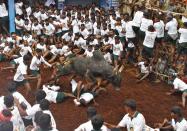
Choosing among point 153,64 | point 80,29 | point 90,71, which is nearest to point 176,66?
point 153,64

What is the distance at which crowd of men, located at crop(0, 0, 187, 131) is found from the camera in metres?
11.5

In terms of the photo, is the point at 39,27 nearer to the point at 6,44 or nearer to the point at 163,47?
the point at 6,44

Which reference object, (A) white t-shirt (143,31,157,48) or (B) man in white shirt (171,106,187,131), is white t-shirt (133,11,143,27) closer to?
(A) white t-shirt (143,31,157,48)

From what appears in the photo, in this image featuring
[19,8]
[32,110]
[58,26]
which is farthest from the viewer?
[19,8]

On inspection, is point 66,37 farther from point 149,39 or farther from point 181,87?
point 181,87

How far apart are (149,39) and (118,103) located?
2617mm

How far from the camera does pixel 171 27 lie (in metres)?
13.7

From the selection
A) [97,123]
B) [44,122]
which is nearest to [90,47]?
[97,123]

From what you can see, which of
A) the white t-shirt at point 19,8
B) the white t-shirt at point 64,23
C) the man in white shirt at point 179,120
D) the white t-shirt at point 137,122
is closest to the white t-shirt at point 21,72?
the white t-shirt at point 137,122

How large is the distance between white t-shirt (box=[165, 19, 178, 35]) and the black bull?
297 cm

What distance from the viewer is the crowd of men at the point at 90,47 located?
454 inches

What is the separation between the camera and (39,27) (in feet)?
54.0

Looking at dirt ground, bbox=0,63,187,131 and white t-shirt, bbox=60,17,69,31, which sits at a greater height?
white t-shirt, bbox=60,17,69,31

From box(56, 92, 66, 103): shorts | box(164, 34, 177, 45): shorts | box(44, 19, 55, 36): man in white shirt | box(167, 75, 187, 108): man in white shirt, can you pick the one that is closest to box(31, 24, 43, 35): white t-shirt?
box(44, 19, 55, 36): man in white shirt
